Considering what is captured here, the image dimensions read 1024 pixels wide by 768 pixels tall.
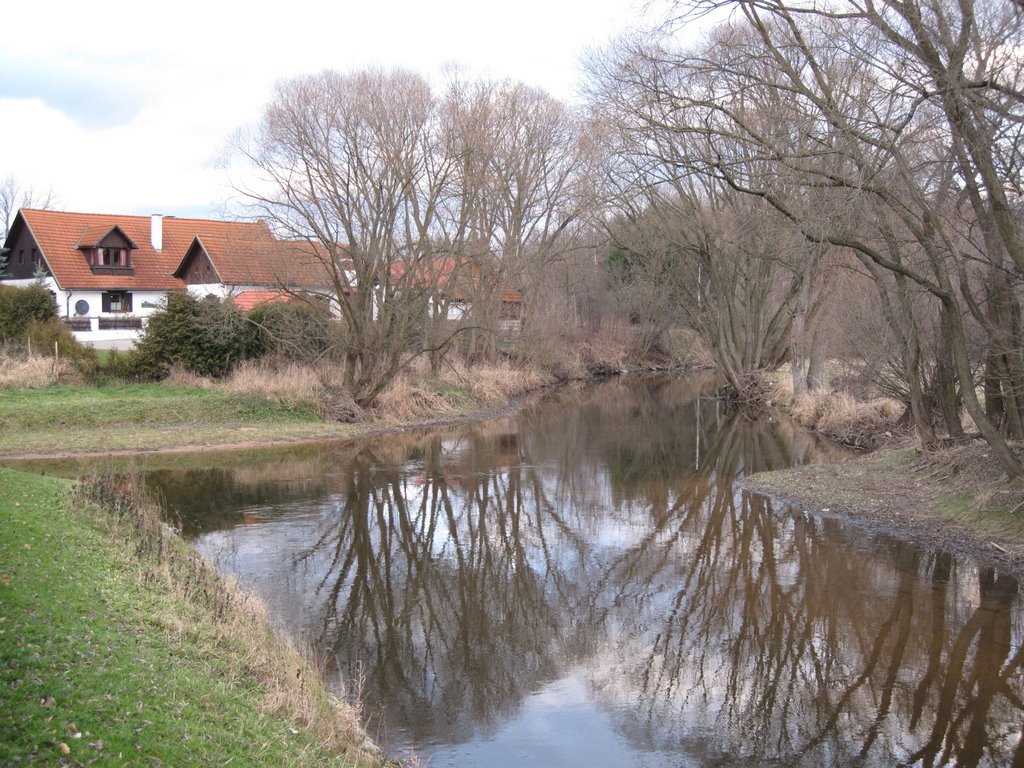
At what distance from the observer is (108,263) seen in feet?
137

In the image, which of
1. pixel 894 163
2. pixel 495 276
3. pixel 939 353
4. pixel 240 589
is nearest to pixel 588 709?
pixel 240 589

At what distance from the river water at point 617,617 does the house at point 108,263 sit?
24.8 m

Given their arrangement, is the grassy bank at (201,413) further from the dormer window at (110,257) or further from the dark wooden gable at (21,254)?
the dark wooden gable at (21,254)

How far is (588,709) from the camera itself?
26.2ft

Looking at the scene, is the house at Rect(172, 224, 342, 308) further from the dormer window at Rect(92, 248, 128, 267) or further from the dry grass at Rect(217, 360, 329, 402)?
the dormer window at Rect(92, 248, 128, 267)

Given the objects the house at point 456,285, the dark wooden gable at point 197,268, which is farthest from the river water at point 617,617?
the dark wooden gable at point 197,268

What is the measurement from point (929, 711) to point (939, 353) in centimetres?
1010

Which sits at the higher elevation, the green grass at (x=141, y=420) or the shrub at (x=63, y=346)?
the shrub at (x=63, y=346)

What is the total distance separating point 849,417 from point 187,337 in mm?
18966

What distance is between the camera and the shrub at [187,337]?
25.3m

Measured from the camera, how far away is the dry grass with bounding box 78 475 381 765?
A: 6.44 m

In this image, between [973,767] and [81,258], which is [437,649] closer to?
[973,767]

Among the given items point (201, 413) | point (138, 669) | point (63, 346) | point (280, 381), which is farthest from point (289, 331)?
point (138, 669)

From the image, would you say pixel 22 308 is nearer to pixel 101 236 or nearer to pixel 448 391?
pixel 448 391
